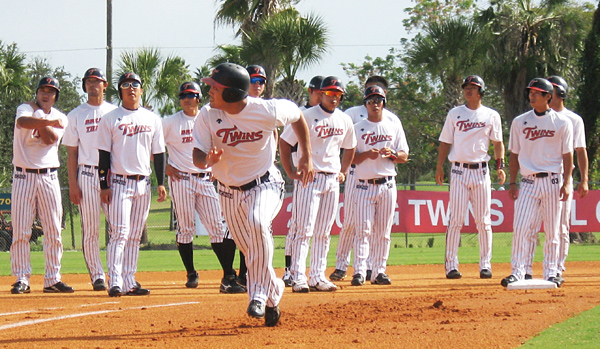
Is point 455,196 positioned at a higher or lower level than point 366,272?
higher

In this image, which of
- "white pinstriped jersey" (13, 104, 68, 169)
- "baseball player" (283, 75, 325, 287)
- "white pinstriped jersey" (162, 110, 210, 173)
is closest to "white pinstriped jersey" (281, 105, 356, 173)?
"baseball player" (283, 75, 325, 287)

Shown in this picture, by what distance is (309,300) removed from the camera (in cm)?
799

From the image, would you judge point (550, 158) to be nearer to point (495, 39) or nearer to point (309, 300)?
point (309, 300)

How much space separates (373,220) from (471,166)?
162 centimetres

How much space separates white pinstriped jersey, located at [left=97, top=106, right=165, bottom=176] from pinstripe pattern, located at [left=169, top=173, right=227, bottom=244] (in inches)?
30.5

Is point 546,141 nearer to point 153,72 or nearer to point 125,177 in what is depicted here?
point 125,177

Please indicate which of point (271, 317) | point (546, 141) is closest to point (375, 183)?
point (546, 141)

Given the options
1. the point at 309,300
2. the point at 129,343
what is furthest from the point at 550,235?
the point at 129,343

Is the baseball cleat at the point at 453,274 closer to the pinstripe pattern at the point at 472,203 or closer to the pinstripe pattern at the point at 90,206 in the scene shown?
the pinstripe pattern at the point at 472,203

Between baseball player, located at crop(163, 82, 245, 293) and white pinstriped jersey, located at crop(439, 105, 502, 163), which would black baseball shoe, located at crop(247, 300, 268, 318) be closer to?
baseball player, located at crop(163, 82, 245, 293)

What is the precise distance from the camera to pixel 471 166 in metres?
10.5

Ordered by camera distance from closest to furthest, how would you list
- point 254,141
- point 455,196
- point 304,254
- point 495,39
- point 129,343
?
point 129,343
point 254,141
point 304,254
point 455,196
point 495,39

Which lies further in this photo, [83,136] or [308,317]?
[83,136]

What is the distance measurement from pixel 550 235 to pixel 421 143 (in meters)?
31.7
